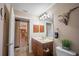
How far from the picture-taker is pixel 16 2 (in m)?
1.58

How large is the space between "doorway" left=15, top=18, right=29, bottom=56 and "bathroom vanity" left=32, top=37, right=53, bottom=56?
12cm

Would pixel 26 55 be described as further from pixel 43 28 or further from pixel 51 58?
pixel 43 28

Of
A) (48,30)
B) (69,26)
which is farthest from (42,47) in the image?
(69,26)

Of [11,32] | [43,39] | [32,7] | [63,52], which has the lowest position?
[63,52]

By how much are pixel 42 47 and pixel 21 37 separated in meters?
0.36

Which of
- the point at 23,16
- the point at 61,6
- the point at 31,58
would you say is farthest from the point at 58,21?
the point at 31,58

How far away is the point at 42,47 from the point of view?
162cm

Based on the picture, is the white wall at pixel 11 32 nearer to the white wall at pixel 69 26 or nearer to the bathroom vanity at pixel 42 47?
the bathroom vanity at pixel 42 47

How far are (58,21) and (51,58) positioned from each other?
0.57 meters

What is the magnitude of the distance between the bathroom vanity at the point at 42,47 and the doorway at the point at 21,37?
0.12 metres

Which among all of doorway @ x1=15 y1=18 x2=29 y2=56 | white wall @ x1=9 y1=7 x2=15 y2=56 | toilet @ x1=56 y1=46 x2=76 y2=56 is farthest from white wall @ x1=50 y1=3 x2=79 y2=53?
white wall @ x1=9 y1=7 x2=15 y2=56

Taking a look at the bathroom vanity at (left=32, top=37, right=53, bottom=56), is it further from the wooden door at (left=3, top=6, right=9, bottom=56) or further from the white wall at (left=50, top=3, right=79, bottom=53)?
the wooden door at (left=3, top=6, right=9, bottom=56)

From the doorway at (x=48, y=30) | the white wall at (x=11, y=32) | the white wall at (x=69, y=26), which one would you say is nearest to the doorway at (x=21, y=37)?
the white wall at (x=11, y=32)

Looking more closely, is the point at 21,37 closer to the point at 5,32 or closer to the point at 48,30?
the point at 5,32
